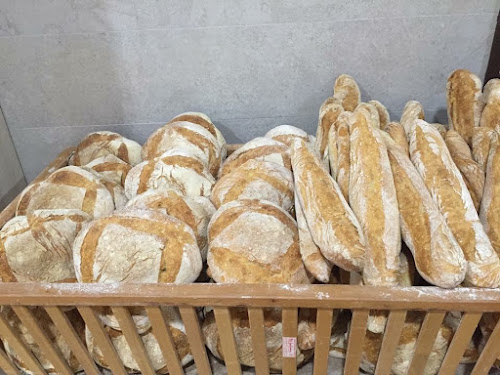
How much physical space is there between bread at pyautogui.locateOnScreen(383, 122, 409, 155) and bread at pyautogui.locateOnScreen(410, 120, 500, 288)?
0.9 inches

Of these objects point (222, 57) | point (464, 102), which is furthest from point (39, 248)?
point (464, 102)

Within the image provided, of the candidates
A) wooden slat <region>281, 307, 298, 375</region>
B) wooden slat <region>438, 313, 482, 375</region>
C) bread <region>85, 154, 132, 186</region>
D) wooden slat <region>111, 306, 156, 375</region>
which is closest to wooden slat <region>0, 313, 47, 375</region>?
wooden slat <region>111, 306, 156, 375</region>

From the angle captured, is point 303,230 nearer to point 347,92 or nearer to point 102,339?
point 102,339

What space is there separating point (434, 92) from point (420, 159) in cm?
70

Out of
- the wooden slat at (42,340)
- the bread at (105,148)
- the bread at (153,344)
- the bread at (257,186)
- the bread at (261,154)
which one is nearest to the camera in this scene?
the wooden slat at (42,340)

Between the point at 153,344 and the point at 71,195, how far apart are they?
0.52m

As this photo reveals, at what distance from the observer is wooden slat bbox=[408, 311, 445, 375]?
0.87 m

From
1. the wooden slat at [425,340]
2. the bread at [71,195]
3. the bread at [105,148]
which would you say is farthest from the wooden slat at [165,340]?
the bread at [105,148]

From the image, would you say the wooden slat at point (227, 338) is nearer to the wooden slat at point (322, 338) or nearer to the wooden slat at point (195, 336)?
the wooden slat at point (195, 336)

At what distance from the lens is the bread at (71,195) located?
1.24m

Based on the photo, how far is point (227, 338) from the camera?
0.95 metres

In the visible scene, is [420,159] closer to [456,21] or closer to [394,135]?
[394,135]

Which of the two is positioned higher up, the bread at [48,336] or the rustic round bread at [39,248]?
the rustic round bread at [39,248]

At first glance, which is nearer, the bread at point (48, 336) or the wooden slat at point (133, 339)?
the wooden slat at point (133, 339)
